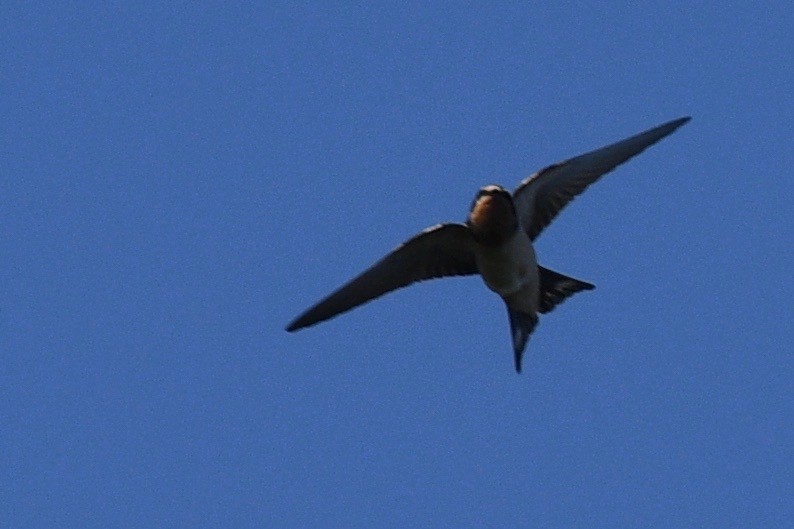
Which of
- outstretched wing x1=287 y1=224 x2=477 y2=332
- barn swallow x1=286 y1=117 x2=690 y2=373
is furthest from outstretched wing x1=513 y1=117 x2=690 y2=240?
outstretched wing x1=287 y1=224 x2=477 y2=332

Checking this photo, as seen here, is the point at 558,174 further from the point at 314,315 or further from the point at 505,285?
the point at 314,315

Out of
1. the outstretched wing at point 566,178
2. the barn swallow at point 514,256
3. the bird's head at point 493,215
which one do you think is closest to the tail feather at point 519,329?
the barn swallow at point 514,256

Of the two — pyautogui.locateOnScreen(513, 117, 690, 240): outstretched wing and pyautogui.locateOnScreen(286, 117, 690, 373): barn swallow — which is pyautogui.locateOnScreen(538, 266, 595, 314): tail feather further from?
pyautogui.locateOnScreen(513, 117, 690, 240): outstretched wing

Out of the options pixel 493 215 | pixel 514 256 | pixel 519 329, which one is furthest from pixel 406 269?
pixel 493 215

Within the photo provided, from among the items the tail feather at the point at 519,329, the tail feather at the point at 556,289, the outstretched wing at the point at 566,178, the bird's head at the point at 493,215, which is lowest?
the tail feather at the point at 519,329

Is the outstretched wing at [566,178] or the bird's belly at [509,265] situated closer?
the bird's belly at [509,265]

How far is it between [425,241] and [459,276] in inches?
20.9

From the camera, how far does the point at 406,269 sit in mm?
16578

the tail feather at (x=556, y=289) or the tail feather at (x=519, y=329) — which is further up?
the tail feather at (x=556, y=289)

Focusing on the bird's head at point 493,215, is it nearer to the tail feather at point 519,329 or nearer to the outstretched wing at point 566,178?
the outstretched wing at point 566,178

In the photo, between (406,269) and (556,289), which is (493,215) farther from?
(556,289)

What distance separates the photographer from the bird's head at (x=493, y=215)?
50.9 ft

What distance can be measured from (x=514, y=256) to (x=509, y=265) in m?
0.09

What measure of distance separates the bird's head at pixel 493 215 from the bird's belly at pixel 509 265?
3.9 inches
